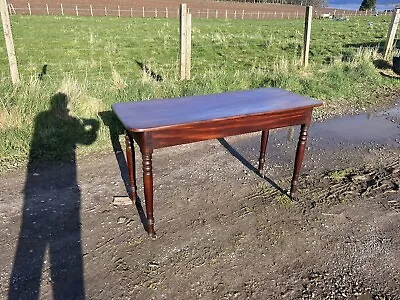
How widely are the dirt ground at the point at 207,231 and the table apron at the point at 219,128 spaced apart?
90 cm

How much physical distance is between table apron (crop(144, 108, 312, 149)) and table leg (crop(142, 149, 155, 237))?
12cm

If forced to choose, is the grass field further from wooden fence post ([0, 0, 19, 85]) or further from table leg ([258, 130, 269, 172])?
table leg ([258, 130, 269, 172])

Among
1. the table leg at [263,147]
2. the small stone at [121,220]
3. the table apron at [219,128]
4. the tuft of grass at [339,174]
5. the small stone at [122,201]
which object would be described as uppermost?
the table apron at [219,128]

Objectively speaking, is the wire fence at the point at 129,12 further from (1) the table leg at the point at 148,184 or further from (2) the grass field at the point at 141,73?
(1) the table leg at the point at 148,184

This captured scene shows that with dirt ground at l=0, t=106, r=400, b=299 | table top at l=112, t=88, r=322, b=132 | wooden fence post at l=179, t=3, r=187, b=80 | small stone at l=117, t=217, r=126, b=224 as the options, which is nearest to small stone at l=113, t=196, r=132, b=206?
dirt ground at l=0, t=106, r=400, b=299

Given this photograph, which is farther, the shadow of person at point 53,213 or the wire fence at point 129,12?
the wire fence at point 129,12

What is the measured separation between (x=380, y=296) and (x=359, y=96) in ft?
18.7

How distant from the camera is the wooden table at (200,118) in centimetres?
262

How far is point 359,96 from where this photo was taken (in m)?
7.33

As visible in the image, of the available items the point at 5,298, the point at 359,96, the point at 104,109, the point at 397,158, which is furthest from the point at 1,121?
the point at 359,96

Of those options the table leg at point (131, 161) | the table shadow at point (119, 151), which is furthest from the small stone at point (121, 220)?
the table leg at point (131, 161)

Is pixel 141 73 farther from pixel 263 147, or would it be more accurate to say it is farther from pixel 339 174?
pixel 339 174

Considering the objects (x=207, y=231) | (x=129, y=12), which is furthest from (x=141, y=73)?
(x=129, y=12)

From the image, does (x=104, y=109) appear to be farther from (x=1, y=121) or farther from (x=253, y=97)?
(x=253, y=97)
